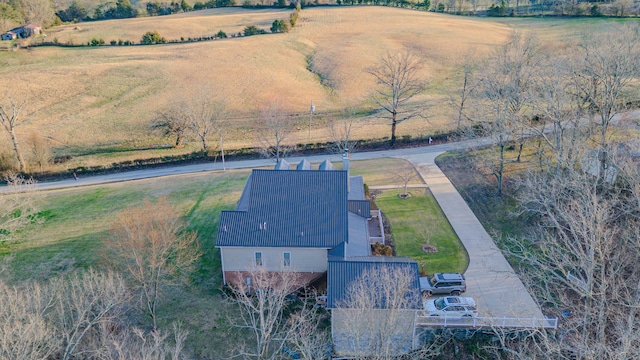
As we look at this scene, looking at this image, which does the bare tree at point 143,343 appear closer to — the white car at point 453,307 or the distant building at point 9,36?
the white car at point 453,307

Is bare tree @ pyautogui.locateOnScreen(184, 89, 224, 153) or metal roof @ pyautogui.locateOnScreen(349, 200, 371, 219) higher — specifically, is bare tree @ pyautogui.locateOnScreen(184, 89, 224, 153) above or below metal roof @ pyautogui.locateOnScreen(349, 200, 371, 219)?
above

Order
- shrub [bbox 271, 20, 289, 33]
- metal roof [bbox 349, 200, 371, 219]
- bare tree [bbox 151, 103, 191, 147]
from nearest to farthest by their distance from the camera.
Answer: metal roof [bbox 349, 200, 371, 219] < bare tree [bbox 151, 103, 191, 147] < shrub [bbox 271, 20, 289, 33]

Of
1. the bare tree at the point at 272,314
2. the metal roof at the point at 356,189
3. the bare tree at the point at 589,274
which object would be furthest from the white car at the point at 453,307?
the metal roof at the point at 356,189

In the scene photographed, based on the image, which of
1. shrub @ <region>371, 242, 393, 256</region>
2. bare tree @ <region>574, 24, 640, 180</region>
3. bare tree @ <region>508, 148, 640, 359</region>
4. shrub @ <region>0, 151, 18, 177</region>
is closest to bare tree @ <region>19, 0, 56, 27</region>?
shrub @ <region>0, 151, 18, 177</region>

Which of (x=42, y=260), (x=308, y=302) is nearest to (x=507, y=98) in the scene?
(x=308, y=302)

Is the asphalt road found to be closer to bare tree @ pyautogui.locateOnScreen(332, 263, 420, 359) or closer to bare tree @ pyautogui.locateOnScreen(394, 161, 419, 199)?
bare tree @ pyautogui.locateOnScreen(394, 161, 419, 199)

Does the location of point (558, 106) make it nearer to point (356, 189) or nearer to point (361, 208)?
point (361, 208)

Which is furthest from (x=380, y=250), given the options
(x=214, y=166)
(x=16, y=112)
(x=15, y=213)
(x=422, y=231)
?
(x=16, y=112)
